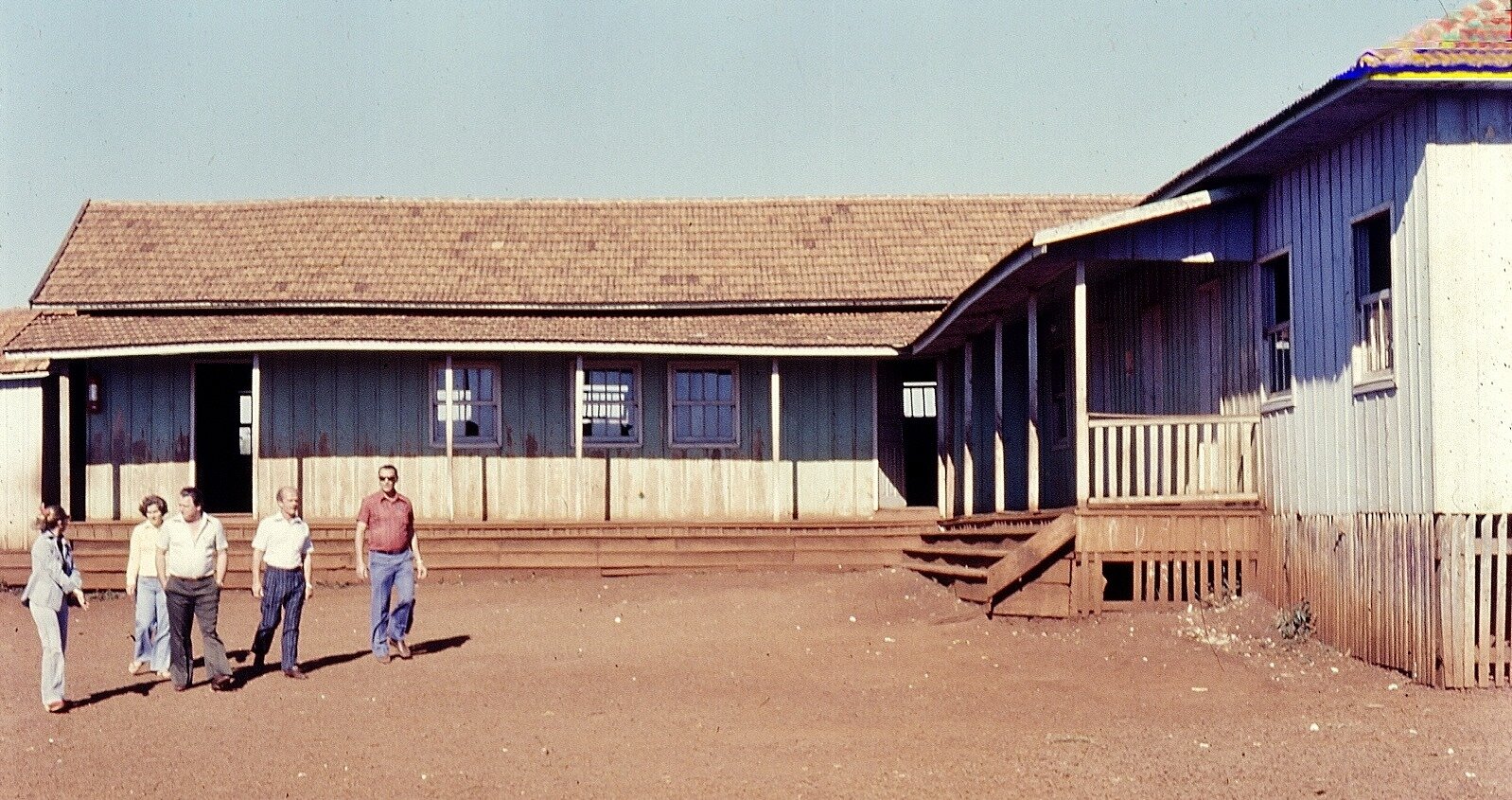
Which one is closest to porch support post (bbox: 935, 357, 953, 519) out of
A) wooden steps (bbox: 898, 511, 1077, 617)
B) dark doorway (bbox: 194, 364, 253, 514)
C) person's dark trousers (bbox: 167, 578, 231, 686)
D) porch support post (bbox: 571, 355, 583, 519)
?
wooden steps (bbox: 898, 511, 1077, 617)

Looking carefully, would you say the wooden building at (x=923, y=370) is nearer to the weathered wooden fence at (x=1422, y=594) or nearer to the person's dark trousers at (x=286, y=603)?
the weathered wooden fence at (x=1422, y=594)

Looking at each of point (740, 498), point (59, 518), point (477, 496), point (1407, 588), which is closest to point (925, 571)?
point (740, 498)

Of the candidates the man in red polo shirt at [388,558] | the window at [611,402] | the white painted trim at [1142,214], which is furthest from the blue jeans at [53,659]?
the window at [611,402]

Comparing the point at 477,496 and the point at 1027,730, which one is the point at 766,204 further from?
the point at 1027,730

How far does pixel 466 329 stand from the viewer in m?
23.3

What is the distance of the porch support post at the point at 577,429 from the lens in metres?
22.6

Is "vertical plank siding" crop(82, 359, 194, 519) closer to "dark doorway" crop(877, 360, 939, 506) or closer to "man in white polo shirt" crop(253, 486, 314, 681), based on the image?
"dark doorway" crop(877, 360, 939, 506)

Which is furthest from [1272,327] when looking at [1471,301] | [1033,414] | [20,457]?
[20,457]

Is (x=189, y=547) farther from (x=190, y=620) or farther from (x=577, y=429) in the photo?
(x=577, y=429)

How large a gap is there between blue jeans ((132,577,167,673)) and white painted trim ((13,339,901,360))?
7.83 meters

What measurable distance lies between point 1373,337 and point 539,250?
48.2 ft

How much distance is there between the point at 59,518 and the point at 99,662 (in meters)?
3.23

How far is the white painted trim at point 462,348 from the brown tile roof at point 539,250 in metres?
1.95

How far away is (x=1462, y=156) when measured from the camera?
1286 cm
